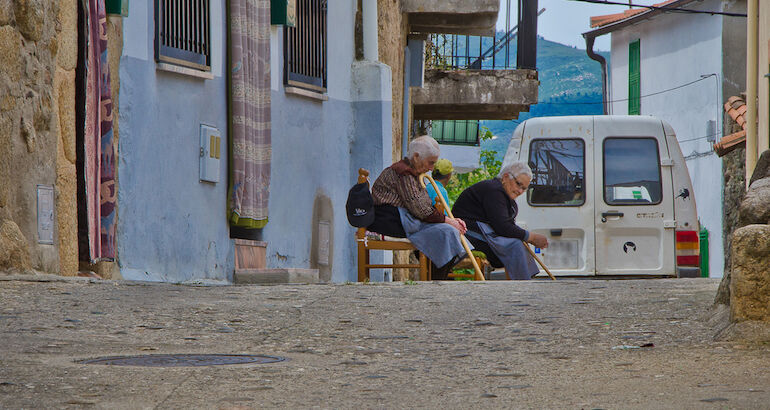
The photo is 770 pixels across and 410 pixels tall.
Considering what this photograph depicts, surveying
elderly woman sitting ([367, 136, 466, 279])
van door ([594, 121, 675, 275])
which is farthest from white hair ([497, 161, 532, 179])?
van door ([594, 121, 675, 275])

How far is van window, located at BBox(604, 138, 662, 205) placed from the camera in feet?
37.1

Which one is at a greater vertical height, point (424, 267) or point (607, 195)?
point (607, 195)

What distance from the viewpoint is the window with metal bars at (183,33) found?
35.7 feet

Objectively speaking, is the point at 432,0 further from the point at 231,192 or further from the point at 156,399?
the point at 156,399

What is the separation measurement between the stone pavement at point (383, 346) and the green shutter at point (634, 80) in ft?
91.0

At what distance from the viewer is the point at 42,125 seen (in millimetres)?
8109

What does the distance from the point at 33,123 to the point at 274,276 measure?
13.2ft

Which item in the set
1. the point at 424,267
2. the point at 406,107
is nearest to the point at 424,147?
the point at 424,267

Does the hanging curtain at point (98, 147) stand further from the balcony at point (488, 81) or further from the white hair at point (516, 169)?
the balcony at point (488, 81)

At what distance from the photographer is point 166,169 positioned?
10.9 metres

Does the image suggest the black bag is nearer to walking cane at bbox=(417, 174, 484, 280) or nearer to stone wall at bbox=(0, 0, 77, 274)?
walking cane at bbox=(417, 174, 484, 280)

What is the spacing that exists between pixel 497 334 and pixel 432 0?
12.6 m

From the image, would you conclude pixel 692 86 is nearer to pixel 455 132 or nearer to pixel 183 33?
pixel 455 132

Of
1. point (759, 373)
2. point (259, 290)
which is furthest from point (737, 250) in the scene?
point (259, 290)
